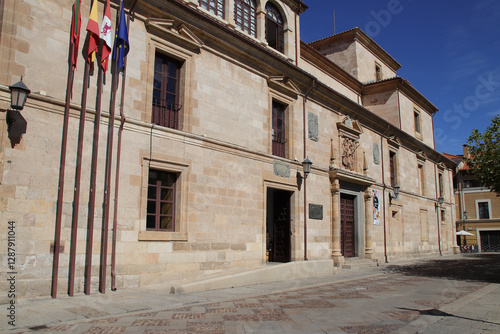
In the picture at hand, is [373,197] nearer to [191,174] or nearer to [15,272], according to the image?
[191,174]

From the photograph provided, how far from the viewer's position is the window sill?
9617 mm

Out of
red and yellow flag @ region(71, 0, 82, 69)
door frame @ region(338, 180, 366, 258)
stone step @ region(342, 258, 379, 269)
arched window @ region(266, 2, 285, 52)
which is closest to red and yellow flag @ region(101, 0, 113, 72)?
red and yellow flag @ region(71, 0, 82, 69)

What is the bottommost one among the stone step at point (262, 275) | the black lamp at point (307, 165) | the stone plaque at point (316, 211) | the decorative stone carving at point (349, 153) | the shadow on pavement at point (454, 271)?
the shadow on pavement at point (454, 271)

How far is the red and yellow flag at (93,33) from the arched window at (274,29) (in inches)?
320

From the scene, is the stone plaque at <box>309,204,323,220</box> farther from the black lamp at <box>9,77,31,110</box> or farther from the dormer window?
the dormer window

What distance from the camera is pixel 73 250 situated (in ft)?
27.2

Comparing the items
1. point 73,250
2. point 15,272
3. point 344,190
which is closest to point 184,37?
point 73,250

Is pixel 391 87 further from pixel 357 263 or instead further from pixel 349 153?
pixel 357 263

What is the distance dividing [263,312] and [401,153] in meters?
19.3

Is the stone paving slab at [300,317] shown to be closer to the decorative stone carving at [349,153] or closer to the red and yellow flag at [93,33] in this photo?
the red and yellow flag at [93,33]

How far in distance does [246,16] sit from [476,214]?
1487 inches

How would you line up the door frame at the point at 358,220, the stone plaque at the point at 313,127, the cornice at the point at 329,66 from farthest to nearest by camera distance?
the cornice at the point at 329,66 → the door frame at the point at 358,220 → the stone plaque at the point at 313,127

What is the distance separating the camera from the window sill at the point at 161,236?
31.6ft

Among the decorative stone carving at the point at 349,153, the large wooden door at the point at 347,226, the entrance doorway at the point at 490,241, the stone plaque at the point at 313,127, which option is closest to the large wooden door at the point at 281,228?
the stone plaque at the point at 313,127
